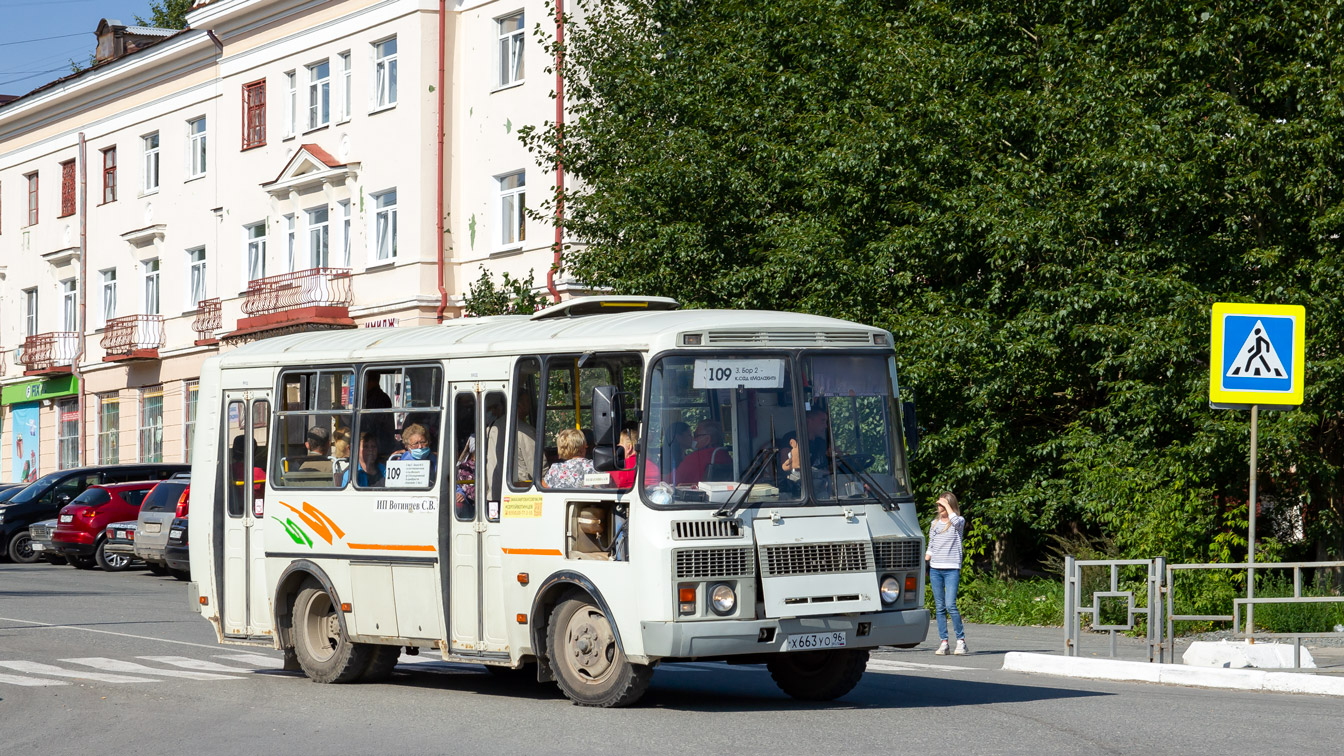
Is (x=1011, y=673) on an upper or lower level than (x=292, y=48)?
lower

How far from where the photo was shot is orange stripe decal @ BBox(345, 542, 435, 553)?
1319 centimetres

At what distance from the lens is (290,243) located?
43125 millimetres

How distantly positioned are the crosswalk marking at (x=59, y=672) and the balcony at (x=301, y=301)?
24.2 meters

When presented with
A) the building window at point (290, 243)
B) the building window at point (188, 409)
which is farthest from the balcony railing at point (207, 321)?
the building window at point (290, 243)

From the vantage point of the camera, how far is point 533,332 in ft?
42.1

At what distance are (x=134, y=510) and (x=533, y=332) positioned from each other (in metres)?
21.3

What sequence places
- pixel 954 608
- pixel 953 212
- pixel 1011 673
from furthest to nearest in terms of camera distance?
A: 1. pixel 953 212
2. pixel 954 608
3. pixel 1011 673

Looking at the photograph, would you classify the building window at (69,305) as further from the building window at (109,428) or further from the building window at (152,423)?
the building window at (152,423)

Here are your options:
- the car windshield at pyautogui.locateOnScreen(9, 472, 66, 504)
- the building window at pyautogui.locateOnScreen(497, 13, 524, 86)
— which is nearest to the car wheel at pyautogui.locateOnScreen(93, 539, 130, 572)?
the car windshield at pyautogui.locateOnScreen(9, 472, 66, 504)

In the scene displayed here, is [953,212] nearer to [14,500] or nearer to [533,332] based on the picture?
[533,332]

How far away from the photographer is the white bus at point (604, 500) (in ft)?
38.0

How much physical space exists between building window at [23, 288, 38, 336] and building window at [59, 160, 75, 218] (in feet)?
11.9

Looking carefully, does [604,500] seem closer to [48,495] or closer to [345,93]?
[48,495]

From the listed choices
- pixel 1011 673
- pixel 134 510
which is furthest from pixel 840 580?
pixel 134 510
